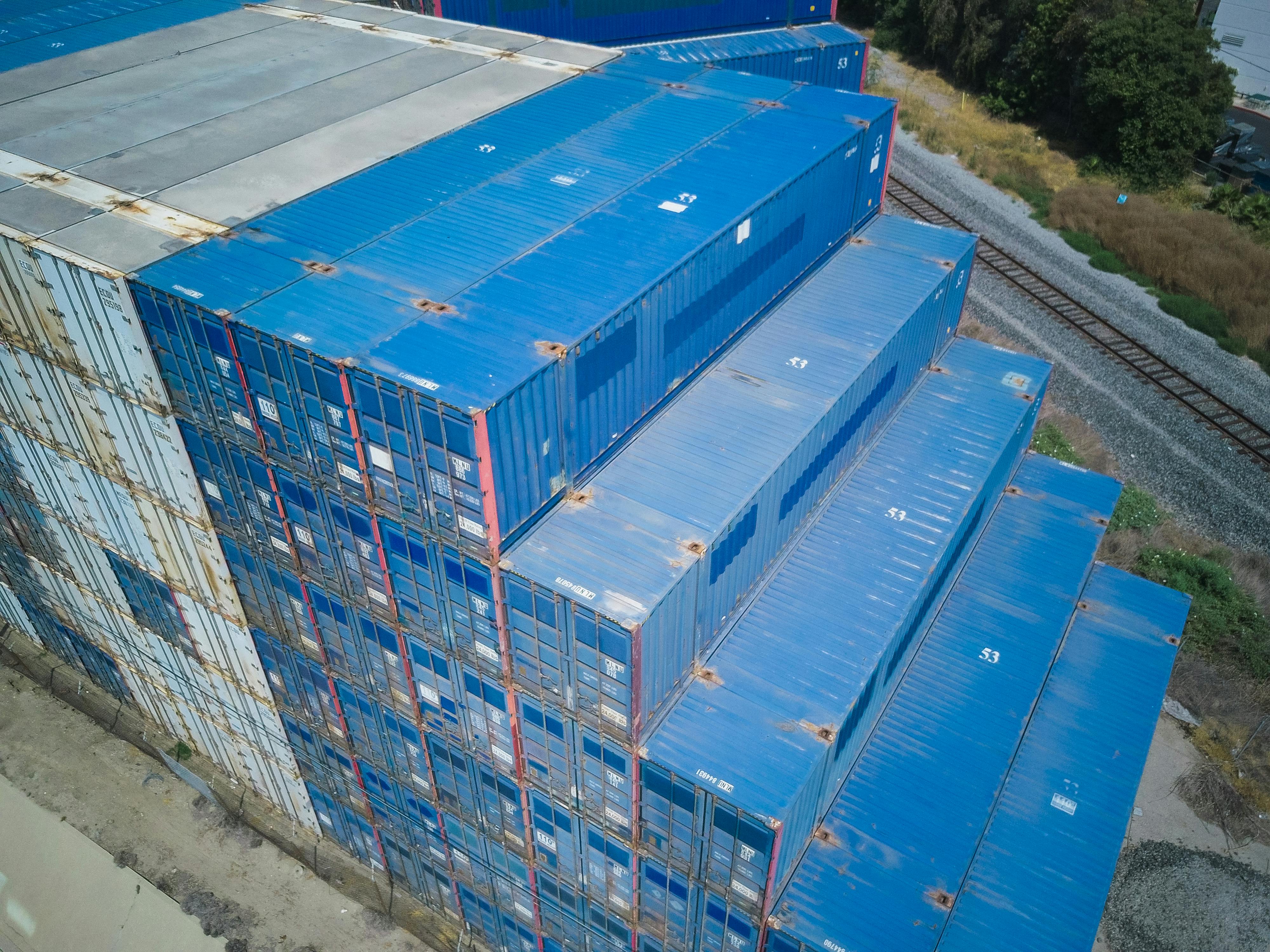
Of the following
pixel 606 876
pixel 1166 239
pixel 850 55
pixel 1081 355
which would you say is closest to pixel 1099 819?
pixel 606 876

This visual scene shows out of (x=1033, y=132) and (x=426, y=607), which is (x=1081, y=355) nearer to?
(x=1033, y=132)

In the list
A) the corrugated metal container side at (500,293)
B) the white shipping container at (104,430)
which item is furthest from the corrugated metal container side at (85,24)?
the corrugated metal container side at (500,293)

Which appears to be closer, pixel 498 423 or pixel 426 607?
pixel 498 423

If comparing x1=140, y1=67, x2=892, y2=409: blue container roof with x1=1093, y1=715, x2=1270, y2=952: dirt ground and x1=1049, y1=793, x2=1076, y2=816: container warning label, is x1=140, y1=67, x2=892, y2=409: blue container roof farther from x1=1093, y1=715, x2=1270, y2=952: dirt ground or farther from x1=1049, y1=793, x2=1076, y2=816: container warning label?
x1=1093, y1=715, x2=1270, y2=952: dirt ground

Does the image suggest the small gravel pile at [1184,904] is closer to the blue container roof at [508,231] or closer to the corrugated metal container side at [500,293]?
the corrugated metal container side at [500,293]

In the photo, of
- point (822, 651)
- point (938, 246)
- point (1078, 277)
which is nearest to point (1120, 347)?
point (1078, 277)

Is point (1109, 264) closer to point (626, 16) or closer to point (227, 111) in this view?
point (626, 16)
